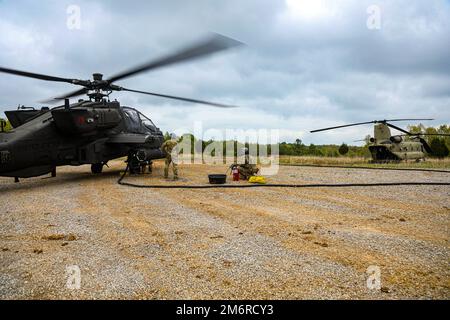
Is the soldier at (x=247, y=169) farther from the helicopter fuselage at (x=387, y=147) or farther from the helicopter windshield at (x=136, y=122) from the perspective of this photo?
the helicopter fuselage at (x=387, y=147)

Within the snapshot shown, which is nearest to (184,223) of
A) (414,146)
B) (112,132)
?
(112,132)

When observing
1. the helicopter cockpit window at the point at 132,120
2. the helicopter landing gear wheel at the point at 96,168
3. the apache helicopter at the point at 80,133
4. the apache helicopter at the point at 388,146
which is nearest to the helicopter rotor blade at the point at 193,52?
the apache helicopter at the point at 80,133

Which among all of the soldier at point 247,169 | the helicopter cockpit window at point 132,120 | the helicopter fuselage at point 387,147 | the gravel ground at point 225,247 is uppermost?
the helicopter cockpit window at point 132,120

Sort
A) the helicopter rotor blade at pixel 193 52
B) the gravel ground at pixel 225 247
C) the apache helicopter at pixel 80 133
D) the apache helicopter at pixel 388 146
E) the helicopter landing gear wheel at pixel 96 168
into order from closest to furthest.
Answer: the gravel ground at pixel 225 247 < the helicopter rotor blade at pixel 193 52 < the apache helicopter at pixel 80 133 < the helicopter landing gear wheel at pixel 96 168 < the apache helicopter at pixel 388 146

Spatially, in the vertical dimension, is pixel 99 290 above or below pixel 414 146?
below

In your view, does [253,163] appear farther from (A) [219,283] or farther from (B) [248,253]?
(A) [219,283]

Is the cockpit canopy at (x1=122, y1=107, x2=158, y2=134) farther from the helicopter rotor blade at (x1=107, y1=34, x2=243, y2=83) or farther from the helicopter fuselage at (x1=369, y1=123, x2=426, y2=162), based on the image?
the helicopter fuselage at (x1=369, y1=123, x2=426, y2=162)

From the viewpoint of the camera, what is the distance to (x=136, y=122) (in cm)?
1298

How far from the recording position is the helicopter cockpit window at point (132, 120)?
12324 mm

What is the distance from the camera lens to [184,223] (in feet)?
17.3

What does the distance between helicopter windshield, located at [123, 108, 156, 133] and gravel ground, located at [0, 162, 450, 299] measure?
5399 mm

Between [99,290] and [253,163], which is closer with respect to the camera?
[99,290]
